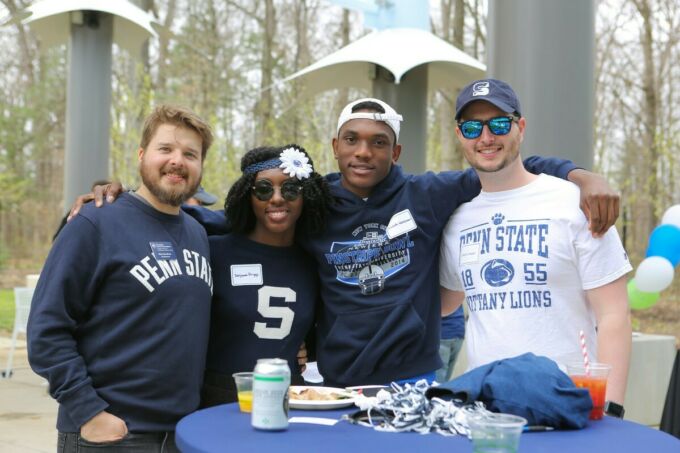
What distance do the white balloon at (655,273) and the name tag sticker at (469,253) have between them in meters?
3.64

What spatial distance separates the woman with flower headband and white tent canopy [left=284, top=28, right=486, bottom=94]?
13.8 feet

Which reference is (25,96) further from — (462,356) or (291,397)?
(291,397)

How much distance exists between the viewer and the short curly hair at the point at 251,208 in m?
3.70

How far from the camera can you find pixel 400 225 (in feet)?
11.9

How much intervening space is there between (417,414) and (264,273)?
130 cm

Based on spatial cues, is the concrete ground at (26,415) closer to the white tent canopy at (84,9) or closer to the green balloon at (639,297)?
the white tent canopy at (84,9)

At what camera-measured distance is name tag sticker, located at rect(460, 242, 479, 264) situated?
3335mm

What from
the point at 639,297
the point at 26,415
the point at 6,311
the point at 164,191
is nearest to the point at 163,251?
the point at 164,191

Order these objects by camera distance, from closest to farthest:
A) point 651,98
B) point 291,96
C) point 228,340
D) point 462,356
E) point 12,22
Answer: point 228,340, point 462,356, point 12,22, point 651,98, point 291,96

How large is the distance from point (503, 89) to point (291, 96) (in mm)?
20107

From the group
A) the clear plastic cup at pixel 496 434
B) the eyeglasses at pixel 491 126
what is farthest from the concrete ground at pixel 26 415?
the clear plastic cup at pixel 496 434

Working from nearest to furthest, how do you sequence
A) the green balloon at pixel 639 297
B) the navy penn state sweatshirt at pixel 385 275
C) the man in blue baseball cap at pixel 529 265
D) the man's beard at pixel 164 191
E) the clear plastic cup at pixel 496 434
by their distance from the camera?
the clear plastic cup at pixel 496 434, the man in blue baseball cap at pixel 529 265, the man's beard at pixel 164 191, the navy penn state sweatshirt at pixel 385 275, the green balloon at pixel 639 297

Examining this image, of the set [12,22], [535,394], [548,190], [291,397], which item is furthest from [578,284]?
[12,22]

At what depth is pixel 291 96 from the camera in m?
23.1
